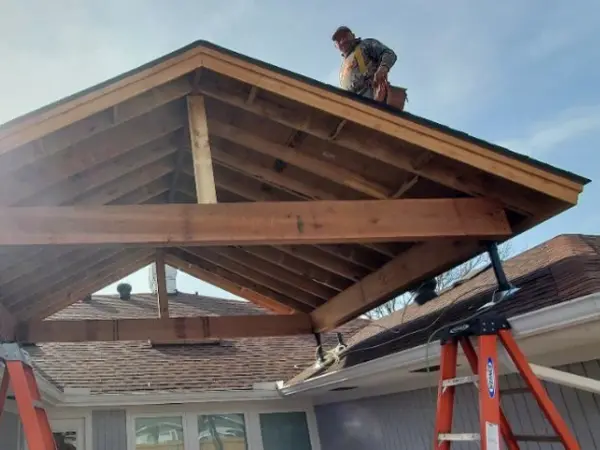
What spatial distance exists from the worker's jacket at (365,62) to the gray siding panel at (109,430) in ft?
15.8

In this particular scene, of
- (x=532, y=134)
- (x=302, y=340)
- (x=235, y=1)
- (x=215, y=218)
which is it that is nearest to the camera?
(x=215, y=218)

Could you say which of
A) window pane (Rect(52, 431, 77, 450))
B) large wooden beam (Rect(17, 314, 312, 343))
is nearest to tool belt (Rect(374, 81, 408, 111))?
large wooden beam (Rect(17, 314, 312, 343))

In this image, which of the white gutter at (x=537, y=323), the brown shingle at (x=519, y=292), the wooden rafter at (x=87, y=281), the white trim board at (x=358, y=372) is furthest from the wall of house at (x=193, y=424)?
the white gutter at (x=537, y=323)

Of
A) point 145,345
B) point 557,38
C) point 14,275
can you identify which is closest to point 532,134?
point 557,38

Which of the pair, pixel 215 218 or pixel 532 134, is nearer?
pixel 215 218

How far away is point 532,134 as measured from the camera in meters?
11.5

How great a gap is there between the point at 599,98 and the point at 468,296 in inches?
297

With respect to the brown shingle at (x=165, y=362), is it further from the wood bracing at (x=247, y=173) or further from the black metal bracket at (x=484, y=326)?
the black metal bracket at (x=484, y=326)

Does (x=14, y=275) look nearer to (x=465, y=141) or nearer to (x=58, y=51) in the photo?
(x=58, y=51)

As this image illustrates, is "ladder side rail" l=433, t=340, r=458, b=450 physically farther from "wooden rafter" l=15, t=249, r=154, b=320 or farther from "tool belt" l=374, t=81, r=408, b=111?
"wooden rafter" l=15, t=249, r=154, b=320

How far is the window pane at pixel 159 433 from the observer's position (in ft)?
21.2

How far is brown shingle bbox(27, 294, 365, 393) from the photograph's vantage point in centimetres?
651

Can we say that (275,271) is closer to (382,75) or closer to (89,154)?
(382,75)

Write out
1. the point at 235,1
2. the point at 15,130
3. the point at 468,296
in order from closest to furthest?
1. the point at 15,130
2. the point at 468,296
3. the point at 235,1
